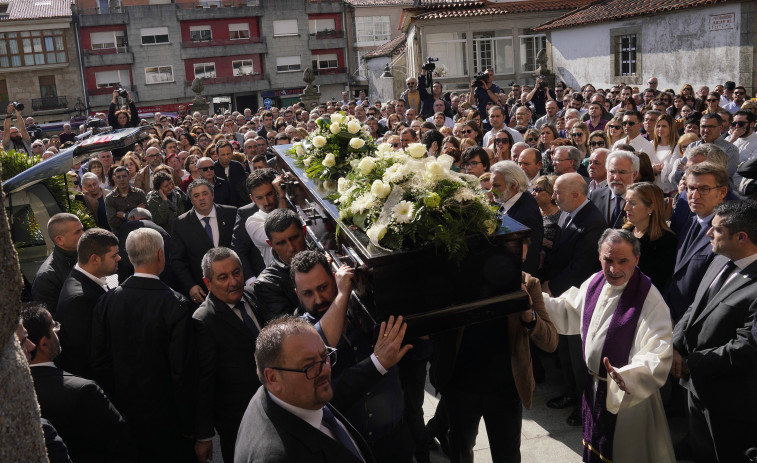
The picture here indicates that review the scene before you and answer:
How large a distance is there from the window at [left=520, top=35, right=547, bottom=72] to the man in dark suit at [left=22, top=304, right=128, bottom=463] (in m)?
26.3

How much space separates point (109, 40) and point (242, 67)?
8359 mm

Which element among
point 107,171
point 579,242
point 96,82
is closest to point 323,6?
point 96,82

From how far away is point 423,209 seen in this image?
2758mm

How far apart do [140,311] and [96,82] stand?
4124 centimetres

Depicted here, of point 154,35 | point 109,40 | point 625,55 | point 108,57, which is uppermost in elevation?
point 154,35

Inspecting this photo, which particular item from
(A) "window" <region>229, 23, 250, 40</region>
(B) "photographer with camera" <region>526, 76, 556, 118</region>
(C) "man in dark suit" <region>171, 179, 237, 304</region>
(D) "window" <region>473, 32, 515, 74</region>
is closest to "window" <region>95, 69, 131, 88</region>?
(A) "window" <region>229, 23, 250, 40</region>

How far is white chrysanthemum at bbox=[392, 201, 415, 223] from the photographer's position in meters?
2.73

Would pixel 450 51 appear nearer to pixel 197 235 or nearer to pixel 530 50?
pixel 530 50

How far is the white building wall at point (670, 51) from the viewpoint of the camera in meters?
14.8

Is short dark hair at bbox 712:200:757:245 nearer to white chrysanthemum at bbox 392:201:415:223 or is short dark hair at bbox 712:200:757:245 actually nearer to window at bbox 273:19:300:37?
white chrysanthemum at bbox 392:201:415:223

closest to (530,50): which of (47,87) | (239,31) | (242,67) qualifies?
(242,67)

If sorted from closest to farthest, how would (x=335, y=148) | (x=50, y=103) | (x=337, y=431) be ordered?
(x=337, y=431)
(x=335, y=148)
(x=50, y=103)

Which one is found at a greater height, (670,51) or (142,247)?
(670,51)

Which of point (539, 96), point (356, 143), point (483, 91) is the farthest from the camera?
point (539, 96)
